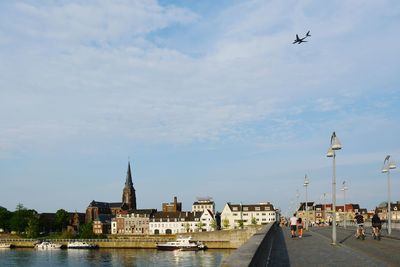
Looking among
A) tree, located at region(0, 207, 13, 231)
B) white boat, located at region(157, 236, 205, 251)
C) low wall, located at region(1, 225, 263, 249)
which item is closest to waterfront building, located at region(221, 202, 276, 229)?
low wall, located at region(1, 225, 263, 249)

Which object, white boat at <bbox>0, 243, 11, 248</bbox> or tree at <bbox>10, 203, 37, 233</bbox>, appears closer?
white boat at <bbox>0, 243, 11, 248</bbox>

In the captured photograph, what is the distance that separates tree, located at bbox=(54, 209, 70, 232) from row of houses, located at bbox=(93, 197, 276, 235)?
14.2m

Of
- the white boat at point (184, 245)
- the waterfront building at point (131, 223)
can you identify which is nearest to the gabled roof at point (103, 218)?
the waterfront building at point (131, 223)

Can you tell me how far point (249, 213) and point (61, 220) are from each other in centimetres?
7398

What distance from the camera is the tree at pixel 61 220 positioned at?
194250 millimetres

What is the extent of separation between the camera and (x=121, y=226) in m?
190

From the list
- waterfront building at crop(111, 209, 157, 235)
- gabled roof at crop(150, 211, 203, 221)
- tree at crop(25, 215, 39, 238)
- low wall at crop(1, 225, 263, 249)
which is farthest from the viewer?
waterfront building at crop(111, 209, 157, 235)

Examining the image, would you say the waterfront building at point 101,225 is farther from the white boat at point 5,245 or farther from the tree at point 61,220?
the white boat at point 5,245

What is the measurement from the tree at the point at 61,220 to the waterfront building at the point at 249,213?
62.9m

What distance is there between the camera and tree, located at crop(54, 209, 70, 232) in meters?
194

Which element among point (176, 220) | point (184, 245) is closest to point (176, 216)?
point (176, 220)

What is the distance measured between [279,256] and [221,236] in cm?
10233

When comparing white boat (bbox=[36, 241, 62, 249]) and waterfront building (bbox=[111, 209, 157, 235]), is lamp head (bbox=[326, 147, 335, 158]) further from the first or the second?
waterfront building (bbox=[111, 209, 157, 235])

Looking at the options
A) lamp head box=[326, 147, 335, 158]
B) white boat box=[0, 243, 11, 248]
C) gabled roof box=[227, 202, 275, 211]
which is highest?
lamp head box=[326, 147, 335, 158]
